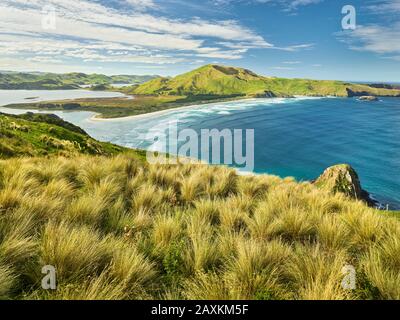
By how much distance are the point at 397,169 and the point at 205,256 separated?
6249 centimetres

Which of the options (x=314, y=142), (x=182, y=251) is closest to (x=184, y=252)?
(x=182, y=251)

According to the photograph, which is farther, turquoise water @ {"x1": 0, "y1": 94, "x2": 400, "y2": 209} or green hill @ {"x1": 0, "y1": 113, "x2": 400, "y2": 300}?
turquoise water @ {"x1": 0, "y1": 94, "x2": 400, "y2": 209}

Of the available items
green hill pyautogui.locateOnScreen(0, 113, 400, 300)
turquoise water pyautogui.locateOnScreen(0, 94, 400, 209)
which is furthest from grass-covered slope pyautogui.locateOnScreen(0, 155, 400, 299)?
turquoise water pyautogui.locateOnScreen(0, 94, 400, 209)

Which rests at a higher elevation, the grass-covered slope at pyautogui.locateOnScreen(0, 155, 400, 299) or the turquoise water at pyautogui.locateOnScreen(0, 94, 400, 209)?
the grass-covered slope at pyautogui.locateOnScreen(0, 155, 400, 299)

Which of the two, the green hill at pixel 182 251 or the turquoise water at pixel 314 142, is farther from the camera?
the turquoise water at pixel 314 142

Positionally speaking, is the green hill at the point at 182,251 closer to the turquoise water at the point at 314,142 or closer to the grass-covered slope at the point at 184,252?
the grass-covered slope at the point at 184,252

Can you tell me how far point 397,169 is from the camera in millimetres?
55375

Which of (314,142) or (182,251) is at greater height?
(182,251)

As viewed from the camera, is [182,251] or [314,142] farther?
[314,142]

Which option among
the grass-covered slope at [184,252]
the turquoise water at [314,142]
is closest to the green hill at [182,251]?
the grass-covered slope at [184,252]

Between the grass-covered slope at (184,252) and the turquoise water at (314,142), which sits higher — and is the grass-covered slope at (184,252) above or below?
above

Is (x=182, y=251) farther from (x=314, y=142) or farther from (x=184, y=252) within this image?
(x=314, y=142)

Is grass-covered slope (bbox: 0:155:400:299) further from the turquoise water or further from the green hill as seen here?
the turquoise water

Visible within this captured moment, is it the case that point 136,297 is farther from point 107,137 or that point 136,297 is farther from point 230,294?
point 107,137
